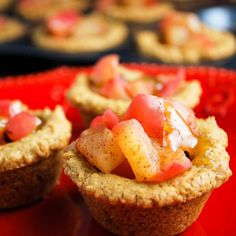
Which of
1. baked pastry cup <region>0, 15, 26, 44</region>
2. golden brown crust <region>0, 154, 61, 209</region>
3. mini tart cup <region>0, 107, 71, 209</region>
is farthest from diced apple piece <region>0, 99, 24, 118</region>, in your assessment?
baked pastry cup <region>0, 15, 26, 44</region>

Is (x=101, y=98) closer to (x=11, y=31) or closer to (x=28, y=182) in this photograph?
(x=28, y=182)

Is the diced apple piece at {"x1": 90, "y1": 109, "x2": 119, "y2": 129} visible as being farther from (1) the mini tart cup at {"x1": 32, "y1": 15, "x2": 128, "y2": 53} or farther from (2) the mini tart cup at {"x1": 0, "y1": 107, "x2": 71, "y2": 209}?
(1) the mini tart cup at {"x1": 32, "y1": 15, "x2": 128, "y2": 53}

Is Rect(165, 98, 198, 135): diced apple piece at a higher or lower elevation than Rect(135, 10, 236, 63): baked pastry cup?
higher

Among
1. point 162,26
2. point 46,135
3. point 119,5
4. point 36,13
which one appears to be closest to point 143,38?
point 162,26

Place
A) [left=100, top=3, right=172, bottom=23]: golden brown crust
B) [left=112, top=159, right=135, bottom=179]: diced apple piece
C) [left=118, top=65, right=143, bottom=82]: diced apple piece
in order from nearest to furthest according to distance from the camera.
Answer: [left=112, top=159, right=135, bottom=179]: diced apple piece
[left=118, top=65, right=143, bottom=82]: diced apple piece
[left=100, top=3, right=172, bottom=23]: golden brown crust

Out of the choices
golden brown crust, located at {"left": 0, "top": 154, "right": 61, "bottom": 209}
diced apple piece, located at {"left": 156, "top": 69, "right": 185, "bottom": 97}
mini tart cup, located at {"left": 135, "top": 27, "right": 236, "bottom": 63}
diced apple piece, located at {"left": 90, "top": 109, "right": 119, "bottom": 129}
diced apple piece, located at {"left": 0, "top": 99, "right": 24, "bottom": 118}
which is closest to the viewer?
diced apple piece, located at {"left": 90, "top": 109, "right": 119, "bottom": 129}

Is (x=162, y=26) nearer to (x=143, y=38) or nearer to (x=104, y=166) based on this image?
(x=143, y=38)
